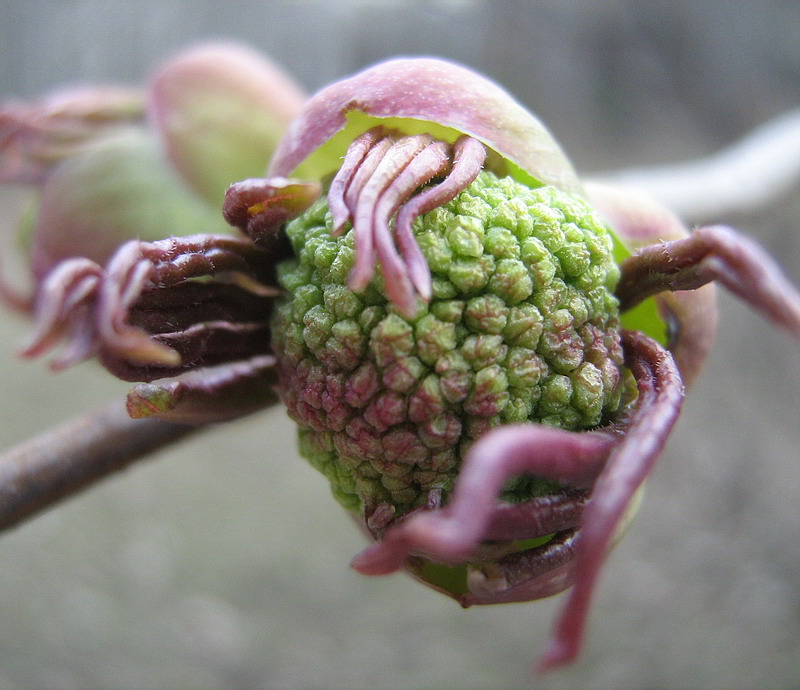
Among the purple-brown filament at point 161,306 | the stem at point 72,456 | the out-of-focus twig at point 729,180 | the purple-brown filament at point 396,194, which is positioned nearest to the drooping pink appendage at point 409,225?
the purple-brown filament at point 396,194

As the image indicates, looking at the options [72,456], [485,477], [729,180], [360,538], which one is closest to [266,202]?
[485,477]

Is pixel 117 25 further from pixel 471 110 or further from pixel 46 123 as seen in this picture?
pixel 471 110

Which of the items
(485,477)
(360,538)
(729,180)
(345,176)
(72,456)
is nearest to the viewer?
(485,477)

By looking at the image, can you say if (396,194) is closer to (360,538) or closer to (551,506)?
(551,506)

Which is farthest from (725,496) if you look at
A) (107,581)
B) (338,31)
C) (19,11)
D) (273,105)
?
(19,11)

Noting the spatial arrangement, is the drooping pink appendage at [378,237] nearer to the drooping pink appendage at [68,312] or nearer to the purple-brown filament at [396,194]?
the purple-brown filament at [396,194]

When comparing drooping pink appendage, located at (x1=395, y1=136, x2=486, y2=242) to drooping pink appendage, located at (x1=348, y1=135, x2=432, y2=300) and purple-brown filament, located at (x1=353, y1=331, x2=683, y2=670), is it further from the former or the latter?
purple-brown filament, located at (x1=353, y1=331, x2=683, y2=670)
